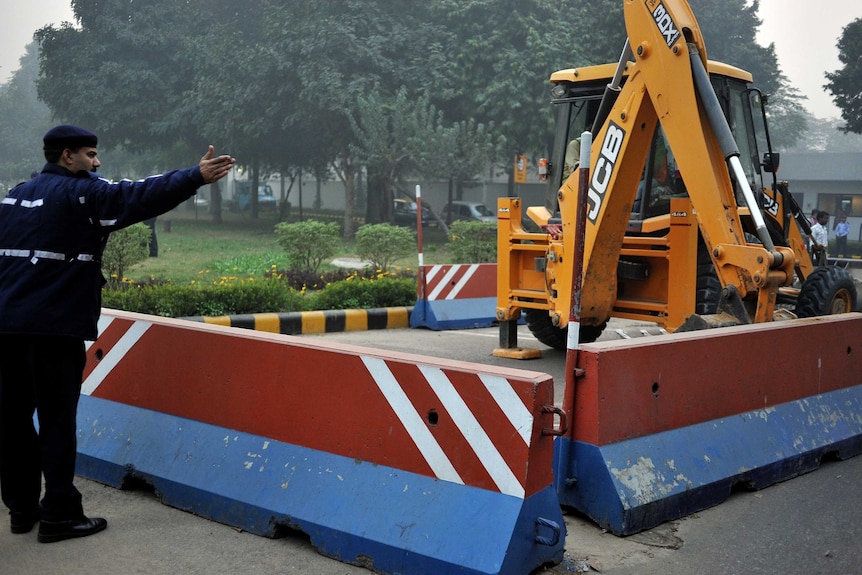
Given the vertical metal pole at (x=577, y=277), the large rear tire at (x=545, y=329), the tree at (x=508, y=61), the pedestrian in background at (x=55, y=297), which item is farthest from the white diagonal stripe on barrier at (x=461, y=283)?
the tree at (x=508, y=61)

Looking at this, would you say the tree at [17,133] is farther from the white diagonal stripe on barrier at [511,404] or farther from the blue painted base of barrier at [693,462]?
the white diagonal stripe on barrier at [511,404]

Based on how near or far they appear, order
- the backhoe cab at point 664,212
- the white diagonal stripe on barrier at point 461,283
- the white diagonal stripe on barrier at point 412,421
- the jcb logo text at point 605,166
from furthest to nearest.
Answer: the white diagonal stripe on barrier at point 461,283 < the jcb logo text at point 605,166 < the backhoe cab at point 664,212 < the white diagonal stripe on barrier at point 412,421

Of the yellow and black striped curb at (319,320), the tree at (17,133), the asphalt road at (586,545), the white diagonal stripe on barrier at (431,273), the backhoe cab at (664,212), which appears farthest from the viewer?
the tree at (17,133)

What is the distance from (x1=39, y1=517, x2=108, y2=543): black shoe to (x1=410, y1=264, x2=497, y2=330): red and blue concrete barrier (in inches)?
317

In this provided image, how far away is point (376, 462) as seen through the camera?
4.18 metres

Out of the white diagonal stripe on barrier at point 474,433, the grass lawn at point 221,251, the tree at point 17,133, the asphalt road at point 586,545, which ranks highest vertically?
the tree at point 17,133

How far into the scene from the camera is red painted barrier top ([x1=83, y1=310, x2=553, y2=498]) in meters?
3.83

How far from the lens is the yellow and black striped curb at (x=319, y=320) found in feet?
37.2

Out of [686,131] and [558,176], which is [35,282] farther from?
[558,176]

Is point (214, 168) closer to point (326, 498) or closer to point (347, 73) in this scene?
point (326, 498)

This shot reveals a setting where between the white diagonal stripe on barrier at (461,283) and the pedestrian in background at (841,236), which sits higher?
the white diagonal stripe on barrier at (461,283)

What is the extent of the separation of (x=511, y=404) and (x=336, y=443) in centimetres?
94

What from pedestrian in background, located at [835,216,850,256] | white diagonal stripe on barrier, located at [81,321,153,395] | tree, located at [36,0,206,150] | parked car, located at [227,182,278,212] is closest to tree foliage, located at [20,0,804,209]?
tree, located at [36,0,206,150]

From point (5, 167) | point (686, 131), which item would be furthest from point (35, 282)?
point (5, 167)
